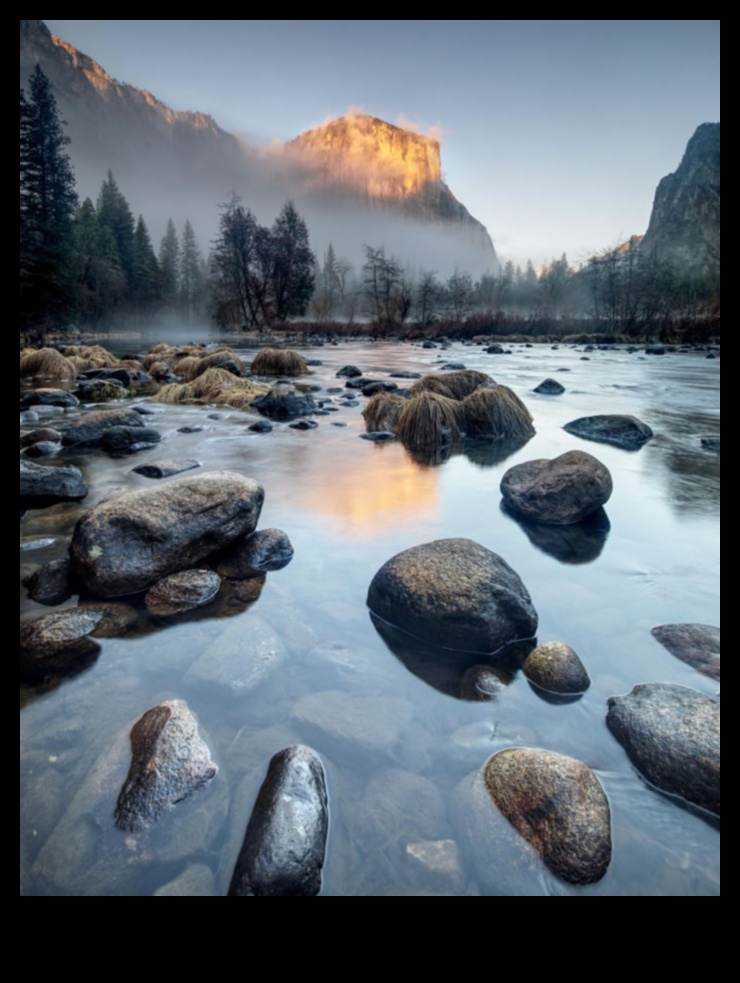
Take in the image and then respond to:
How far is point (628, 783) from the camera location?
203cm

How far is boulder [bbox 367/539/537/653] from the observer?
286 centimetres

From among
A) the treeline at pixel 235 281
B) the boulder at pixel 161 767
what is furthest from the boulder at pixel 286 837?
the treeline at pixel 235 281

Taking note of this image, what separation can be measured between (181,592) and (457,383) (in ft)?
27.6

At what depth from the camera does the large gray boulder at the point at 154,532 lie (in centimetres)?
334

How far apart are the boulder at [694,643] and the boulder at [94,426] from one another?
8.26 m

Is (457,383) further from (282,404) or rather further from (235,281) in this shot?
(235,281)

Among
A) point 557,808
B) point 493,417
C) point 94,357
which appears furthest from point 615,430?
point 94,357

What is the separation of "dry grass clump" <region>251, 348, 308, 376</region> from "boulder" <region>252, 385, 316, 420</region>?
7570 millimetres

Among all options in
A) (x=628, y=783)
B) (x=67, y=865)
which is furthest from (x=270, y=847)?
(x=628, y=783)

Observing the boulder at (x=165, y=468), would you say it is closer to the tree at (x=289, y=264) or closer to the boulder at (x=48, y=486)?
the boulder at (x=48, y=486)

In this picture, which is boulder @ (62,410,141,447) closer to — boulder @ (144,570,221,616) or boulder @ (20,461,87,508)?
boulder @ (20,461,87,508)

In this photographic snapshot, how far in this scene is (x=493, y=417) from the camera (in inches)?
363

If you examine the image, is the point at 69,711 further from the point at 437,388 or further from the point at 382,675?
the point at 437,388
